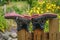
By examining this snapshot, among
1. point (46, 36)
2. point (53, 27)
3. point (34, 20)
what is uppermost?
point (34, 20)

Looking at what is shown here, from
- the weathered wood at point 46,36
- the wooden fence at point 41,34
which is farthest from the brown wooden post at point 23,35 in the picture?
the weathered wood at point 46,36

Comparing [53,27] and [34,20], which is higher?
[34,20]

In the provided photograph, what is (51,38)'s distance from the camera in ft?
9.52

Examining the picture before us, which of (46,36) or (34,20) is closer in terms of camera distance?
(34,20)

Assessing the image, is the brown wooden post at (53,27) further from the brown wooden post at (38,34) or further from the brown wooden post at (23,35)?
the brown wooden post at (23,35)

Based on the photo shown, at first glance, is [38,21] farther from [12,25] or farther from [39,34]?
[12,25]

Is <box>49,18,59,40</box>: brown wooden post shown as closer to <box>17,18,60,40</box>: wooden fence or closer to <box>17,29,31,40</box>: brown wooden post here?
<box>17,18,60,40</box>: wooden fence

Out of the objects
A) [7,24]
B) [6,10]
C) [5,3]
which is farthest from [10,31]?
[5,3]

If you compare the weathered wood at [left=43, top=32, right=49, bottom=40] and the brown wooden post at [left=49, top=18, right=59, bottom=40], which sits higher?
the brown wooden post at [left=49, top=18, right=59, bottom=40]

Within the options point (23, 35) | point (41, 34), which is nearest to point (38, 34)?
point (41, 34)

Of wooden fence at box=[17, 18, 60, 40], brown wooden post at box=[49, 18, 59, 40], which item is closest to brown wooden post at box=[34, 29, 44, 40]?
wooden fence at box=[17, 18, 60, 40]

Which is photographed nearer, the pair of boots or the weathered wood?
the pair of boots

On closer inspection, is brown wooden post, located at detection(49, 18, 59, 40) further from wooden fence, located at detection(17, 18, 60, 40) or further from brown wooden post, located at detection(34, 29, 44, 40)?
brown wooden post, located at detection(34, 29, 44, 40)

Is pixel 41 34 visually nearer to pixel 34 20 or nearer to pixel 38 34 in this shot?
pixel 38 34
